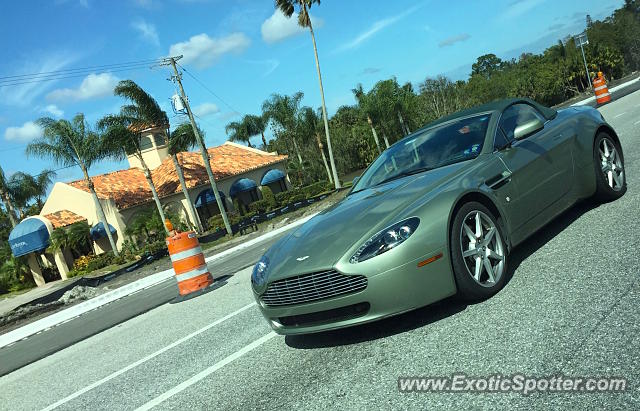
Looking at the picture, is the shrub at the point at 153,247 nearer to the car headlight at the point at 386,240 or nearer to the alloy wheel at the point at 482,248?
the alloy wheel at the point at 482,248

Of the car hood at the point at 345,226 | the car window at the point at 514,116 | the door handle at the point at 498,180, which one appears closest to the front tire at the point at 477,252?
the door handle at the point at 498,180

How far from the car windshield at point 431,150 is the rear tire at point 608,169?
5.40ft

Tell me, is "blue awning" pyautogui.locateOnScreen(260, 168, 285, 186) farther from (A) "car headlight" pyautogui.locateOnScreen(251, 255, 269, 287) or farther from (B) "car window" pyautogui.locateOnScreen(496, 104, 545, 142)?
(A) "car headlight" pyautogui.locateOnScreen(251, 255, 269, 287)

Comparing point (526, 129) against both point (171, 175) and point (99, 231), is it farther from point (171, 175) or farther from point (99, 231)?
point (171, 175)

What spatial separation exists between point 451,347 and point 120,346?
15.2 feet

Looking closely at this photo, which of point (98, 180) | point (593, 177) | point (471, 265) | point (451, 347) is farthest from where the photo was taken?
point (98, 180)

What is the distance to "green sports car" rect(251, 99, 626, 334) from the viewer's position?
378 cm

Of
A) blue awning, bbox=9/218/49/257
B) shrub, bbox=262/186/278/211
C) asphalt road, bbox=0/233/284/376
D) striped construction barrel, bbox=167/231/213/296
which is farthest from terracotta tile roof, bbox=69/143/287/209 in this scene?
striped construction barrel, bbox=167/231/213/296

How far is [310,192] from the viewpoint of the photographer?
153ft

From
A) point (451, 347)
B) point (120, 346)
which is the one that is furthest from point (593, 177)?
point (120, 346)

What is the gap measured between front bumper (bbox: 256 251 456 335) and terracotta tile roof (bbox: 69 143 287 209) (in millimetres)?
35609

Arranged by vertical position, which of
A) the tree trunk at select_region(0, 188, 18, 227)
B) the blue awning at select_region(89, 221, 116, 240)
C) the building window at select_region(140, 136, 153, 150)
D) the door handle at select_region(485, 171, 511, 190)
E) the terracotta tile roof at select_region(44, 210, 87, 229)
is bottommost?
the door handle at select_region(485, 171, 511, 190)

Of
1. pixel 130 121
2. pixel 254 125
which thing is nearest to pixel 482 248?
pixel 130 121

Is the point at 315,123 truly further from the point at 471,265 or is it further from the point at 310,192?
the point at 471,265
